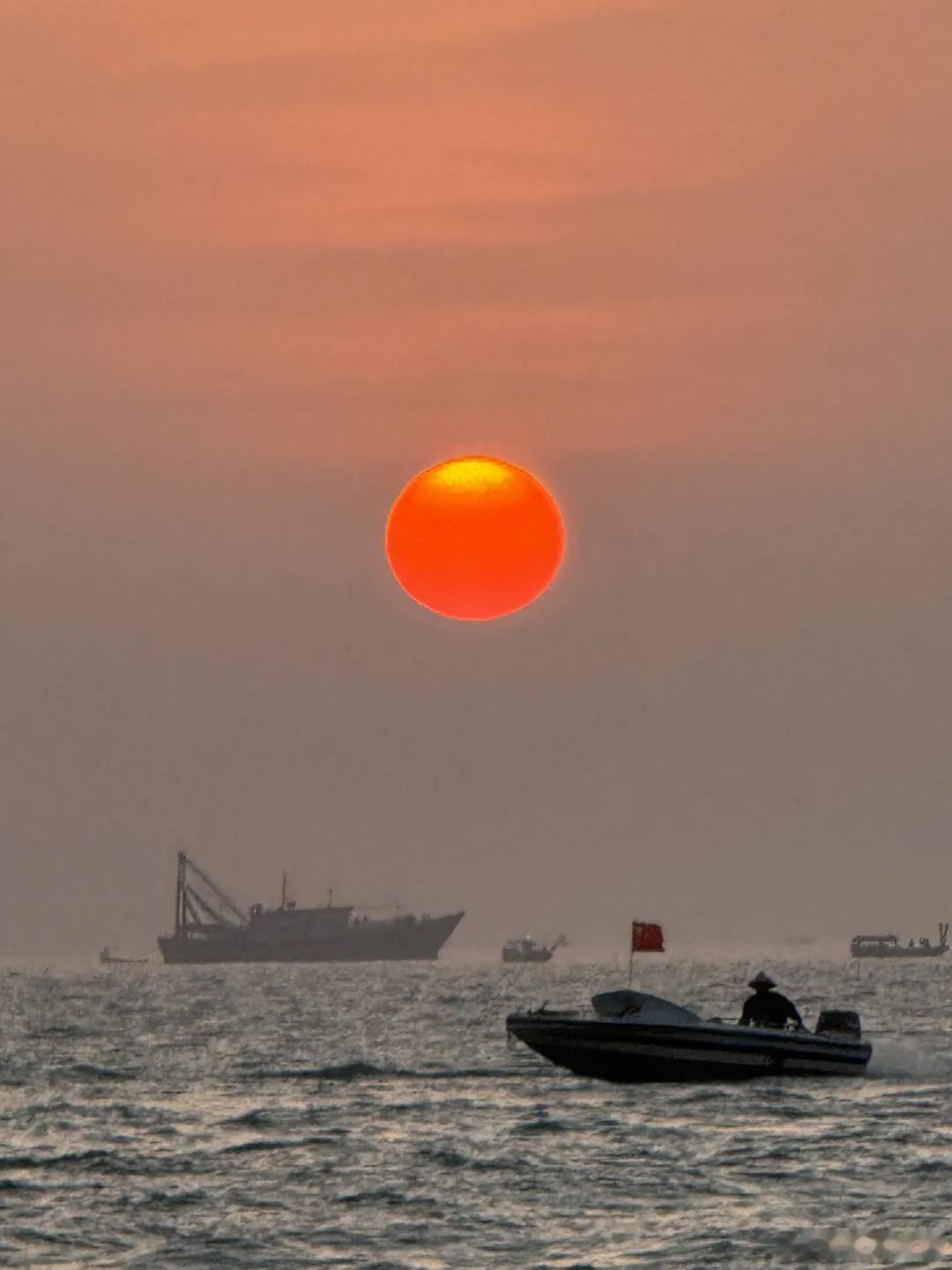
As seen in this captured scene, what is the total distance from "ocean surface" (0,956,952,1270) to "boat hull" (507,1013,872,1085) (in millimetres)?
568

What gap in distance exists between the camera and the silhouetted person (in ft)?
189

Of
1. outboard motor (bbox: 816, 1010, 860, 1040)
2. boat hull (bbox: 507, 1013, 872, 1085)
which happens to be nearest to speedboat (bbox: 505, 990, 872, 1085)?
boat hull (bbox: 507, 1013, 872, 1085)

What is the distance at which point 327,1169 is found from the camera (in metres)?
41.7

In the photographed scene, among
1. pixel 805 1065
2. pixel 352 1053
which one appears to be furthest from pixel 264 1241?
pixel 352 1053

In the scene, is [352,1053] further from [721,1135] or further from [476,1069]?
[721,1135]

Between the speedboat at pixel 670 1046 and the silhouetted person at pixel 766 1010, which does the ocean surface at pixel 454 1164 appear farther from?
the silhouetted person at pixel 766 1010

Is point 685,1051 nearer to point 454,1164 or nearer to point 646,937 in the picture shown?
point 646,937

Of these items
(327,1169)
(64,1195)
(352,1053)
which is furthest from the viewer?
(352,1053)

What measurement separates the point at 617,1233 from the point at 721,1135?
1204 centimetres

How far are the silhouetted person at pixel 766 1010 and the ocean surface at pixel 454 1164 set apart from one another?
1507 millimetres

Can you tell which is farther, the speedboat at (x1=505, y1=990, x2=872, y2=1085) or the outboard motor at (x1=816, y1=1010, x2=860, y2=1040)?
the outboard motor at (x1=816, y1=1010, x2=860, y2=1040)

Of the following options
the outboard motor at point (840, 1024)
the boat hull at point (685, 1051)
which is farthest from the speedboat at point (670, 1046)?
the outboard motor at point (840, 1024)

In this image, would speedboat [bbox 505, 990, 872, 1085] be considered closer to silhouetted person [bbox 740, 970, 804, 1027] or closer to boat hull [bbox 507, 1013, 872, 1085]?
boat hull [bbox 507, 1013, 872, 1085]

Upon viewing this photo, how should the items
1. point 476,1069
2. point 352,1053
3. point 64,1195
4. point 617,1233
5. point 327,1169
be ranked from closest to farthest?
point 617,1233, point 64,1195, point 327,1169, point 476,1069, point 352,1053
